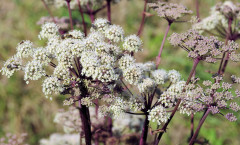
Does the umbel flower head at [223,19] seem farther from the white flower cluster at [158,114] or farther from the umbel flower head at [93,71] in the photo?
the white flower cluster at [158,114]

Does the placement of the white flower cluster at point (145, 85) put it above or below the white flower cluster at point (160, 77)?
below

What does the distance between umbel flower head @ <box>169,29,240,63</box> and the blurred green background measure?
3189 mm

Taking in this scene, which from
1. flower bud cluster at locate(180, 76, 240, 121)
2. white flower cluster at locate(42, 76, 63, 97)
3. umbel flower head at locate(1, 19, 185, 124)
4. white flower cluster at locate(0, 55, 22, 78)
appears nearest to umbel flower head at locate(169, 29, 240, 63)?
flower bud cluster at locate(180, 76, 240, 121)

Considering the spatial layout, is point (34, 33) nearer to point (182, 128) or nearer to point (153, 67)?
point (182, 128)

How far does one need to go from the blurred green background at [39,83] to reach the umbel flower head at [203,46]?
3.19 metres

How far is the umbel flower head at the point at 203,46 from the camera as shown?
2.75 m

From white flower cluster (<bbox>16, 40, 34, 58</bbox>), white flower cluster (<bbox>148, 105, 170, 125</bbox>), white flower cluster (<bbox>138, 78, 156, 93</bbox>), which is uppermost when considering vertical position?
white flower cluster (<bbox>16, 40, 34, 58</bbox>)

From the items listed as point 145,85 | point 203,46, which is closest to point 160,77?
point 145,85

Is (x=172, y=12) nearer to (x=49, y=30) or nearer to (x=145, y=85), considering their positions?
(x=145, y=85)

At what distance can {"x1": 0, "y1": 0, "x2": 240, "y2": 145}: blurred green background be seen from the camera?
641 cm

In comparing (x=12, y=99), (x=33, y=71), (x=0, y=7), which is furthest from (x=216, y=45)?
(x=0, y=7)

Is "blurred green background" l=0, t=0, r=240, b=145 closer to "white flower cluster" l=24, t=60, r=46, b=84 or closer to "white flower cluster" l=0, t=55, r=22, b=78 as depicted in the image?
"white flower cluster" l=0, t=55, r=22, b=78

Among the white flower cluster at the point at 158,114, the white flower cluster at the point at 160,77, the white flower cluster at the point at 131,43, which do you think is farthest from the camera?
the white flower cluster at the point at 160,77

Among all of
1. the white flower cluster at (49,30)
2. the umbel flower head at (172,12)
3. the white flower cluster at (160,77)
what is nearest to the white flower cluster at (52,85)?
the white flower cluster at (49,30)
